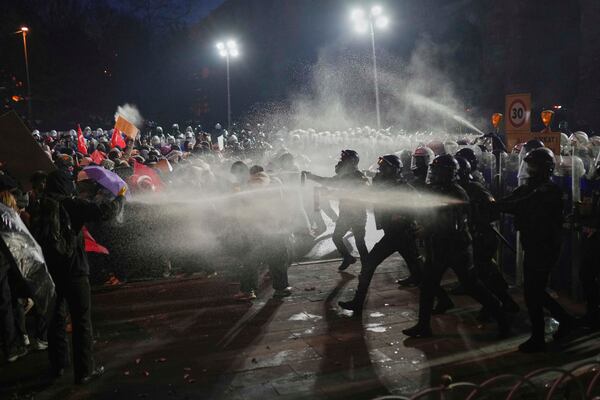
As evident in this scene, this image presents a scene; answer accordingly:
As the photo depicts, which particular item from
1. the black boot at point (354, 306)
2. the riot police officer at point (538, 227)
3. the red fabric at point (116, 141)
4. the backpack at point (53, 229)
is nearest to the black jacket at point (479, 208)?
the riot police officer at point (538, 227)

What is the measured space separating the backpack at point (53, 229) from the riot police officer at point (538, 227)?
4.32 meters

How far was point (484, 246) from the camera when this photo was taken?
705 cm

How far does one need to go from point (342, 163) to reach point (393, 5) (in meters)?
41.7

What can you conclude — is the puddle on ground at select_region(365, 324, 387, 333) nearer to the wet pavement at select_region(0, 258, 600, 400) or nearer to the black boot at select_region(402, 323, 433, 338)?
the wet pavement at select_region(0, 258, 600, 400)

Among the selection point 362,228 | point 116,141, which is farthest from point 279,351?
point 116,141

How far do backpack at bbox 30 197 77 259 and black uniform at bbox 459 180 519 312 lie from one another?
4.34m

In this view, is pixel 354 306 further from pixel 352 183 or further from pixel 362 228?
pixel 352 183

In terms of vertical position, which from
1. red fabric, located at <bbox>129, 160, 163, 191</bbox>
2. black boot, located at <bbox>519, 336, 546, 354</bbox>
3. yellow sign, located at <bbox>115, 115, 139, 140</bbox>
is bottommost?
black boot, located at <bbox>519, 336, 546, 354</bbox>

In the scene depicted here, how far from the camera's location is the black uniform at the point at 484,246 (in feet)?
22.1

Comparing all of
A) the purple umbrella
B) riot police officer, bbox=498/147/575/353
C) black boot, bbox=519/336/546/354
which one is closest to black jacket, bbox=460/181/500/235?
riot police officer, bbox=498/147/575/353

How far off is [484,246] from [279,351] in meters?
2.82

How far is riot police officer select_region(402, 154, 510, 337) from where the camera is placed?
6.19 metres

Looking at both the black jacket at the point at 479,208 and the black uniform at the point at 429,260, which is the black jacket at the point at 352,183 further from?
the black jacket at the point at 479,208

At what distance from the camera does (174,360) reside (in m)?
6.05
